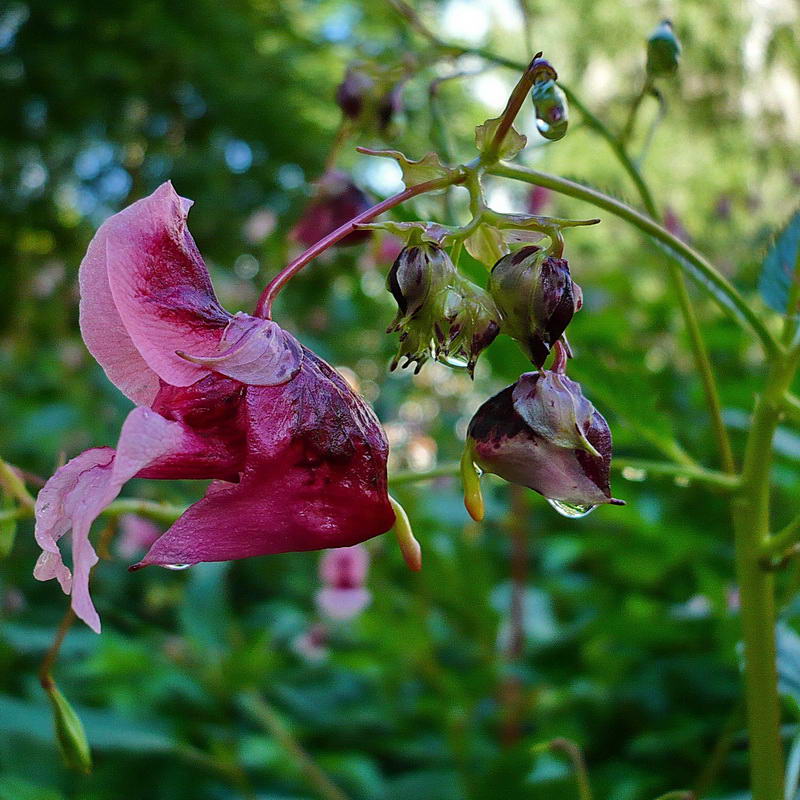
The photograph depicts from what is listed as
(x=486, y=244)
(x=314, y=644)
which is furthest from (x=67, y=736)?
(x=314, y=644)

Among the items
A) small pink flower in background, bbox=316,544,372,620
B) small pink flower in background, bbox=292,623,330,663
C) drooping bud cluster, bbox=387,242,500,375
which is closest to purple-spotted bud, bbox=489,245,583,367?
drooping bud cluster, bbox=387,242,500,375

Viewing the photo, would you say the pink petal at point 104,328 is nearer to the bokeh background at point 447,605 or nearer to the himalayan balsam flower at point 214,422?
the himalayan balsam flower at point 214,422

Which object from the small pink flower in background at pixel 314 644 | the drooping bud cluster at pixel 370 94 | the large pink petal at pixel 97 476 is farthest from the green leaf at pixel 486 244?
the small pink flower in background at pixel 314 644

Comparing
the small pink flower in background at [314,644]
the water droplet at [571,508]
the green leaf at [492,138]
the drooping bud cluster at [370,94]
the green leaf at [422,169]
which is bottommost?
the small pink flower in background at [314,644]

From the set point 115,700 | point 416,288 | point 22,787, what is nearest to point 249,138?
point 115,700

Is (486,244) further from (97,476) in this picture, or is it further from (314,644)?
(314,644)

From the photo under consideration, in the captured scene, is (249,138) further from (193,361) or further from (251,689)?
(193,361)

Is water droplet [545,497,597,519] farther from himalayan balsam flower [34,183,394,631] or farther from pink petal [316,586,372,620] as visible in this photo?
pink petal [316,586,372,620]
